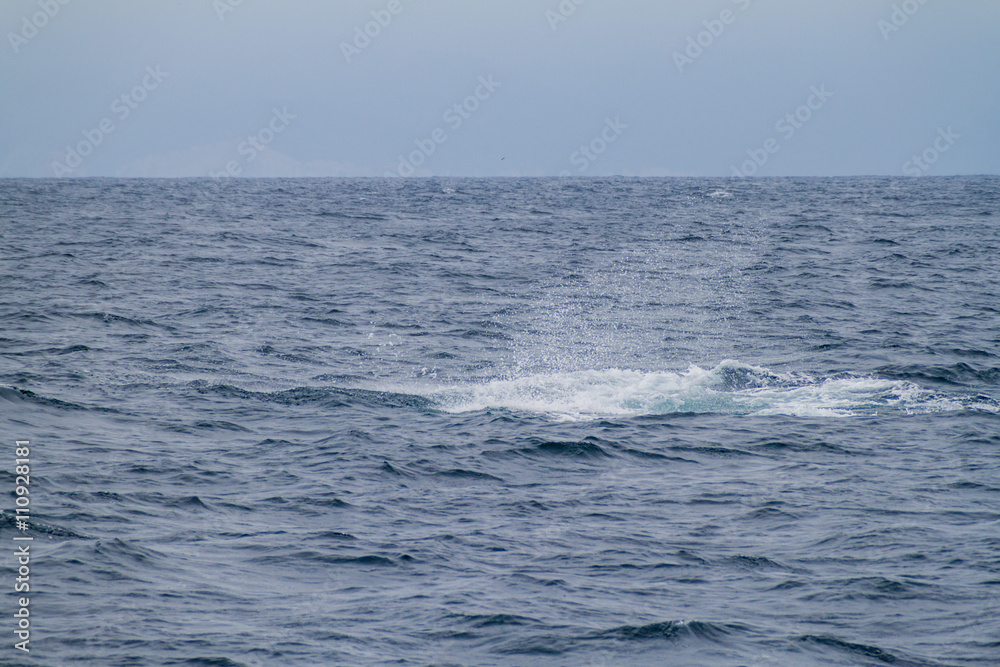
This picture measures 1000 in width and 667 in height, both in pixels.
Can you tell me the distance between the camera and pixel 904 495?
15.3m

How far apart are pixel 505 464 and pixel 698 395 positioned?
22.1ft

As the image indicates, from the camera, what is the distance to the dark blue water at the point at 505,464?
427 inches

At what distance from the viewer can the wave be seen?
20.8m

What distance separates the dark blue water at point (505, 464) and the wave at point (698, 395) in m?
0.11

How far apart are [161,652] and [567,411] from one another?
11892 mm

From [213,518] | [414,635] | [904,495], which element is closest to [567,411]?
[904,495]

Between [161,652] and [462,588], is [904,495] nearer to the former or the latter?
[462,588]

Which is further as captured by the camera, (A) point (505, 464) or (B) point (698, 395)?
(B) point (698, 395)

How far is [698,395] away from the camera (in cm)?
2217

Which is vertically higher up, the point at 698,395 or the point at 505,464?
the point at 698,395

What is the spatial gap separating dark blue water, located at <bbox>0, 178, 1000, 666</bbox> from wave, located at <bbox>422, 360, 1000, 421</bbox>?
0.11 metres

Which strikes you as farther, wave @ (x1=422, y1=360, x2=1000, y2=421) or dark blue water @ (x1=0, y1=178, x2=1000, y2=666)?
wave @ (x1=422, y1=360, x2=1000, y2=421)

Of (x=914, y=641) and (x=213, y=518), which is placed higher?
(x=213, y=518)

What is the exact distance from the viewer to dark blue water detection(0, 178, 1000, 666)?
10836 mm
